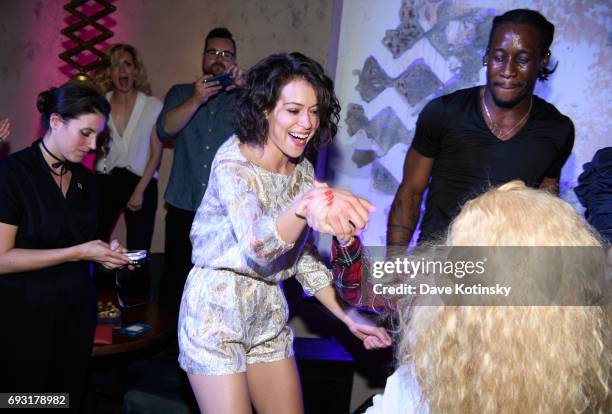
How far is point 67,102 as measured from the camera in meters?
2.50

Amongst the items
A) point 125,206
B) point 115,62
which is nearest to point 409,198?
point 125,206

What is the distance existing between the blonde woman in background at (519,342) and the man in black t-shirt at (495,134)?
1.35 m

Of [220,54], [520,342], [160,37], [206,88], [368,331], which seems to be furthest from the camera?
[160,37]

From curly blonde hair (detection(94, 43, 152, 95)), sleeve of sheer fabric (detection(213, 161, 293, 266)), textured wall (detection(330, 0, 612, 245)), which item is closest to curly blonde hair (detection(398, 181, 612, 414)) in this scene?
sleeve of sheer fabric (detection(213, 161, 293, 266))

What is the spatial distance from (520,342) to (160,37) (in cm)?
406

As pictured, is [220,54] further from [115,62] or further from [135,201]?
[135,201]

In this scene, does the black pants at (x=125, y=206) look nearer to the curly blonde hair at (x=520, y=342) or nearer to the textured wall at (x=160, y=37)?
the textured wall at (x=160, y=37)

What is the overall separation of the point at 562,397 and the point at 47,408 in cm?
204

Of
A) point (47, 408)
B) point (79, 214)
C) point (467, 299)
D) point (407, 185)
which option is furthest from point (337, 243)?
point (47, 408)

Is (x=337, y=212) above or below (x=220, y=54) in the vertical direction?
below

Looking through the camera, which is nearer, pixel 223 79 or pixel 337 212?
pixel 337 212

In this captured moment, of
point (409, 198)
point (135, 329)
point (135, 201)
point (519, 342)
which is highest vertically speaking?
point (409, 198)

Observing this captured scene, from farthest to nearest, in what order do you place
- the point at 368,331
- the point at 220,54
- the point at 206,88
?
1. the point at 220,54
2. the point at 206,88
3. the point at 368,331

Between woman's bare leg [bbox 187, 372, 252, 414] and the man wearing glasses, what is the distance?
188cm
